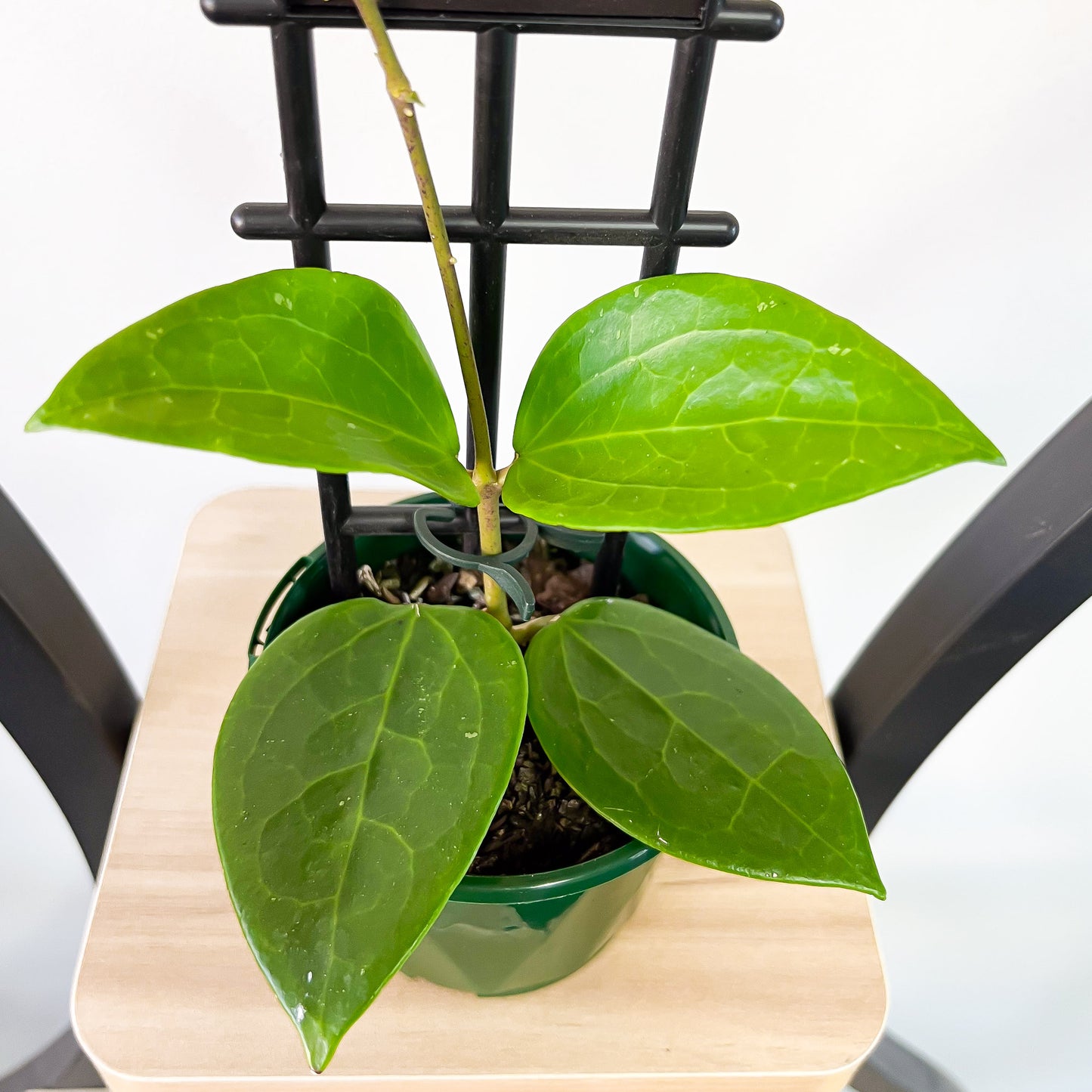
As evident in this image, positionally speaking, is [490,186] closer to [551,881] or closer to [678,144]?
[678,144]

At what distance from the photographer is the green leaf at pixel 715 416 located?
0.29 m

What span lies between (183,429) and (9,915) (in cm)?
84

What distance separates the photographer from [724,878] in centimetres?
56

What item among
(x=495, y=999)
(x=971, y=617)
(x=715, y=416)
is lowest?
(x=495, y=999)

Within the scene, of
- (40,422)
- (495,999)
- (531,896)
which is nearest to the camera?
(40,422)

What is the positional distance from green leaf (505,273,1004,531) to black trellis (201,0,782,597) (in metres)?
0.04

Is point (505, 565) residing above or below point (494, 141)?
below

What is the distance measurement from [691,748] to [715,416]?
0.14 m

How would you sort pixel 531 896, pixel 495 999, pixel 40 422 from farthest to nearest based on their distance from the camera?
pixel 495 999
pixel 531 896
pixel 40 422

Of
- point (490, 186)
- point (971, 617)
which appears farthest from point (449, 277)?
point (971, 617)

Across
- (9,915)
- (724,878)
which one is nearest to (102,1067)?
(724,878)

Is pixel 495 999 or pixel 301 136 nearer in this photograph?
pixel 301 136

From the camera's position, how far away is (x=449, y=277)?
32 cm

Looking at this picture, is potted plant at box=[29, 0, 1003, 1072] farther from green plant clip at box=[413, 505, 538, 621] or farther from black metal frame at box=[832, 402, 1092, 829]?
black metal frame at box=[832, 402, 1092, 829]
